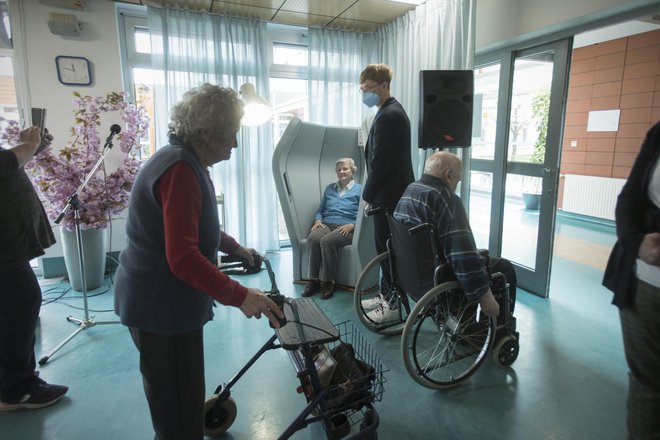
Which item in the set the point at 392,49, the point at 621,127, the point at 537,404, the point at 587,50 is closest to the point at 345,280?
the point at 537,404

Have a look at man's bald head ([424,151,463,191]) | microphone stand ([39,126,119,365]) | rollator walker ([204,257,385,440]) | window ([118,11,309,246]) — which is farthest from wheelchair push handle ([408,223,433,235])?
window ([118,11,309,246])

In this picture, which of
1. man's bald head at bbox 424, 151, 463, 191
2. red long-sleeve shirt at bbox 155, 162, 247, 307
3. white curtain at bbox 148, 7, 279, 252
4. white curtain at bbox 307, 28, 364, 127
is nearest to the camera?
red long-sleeve shirt at bbox 155, 162, 247, 307

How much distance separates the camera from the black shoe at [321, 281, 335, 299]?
2.96 meters

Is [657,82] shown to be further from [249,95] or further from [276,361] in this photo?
[276,361]

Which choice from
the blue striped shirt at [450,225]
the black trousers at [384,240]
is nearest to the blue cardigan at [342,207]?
the black trousers at [384,240]

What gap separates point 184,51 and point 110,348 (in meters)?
2.53

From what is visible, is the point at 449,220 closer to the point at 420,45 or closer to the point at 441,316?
the point at 441,316

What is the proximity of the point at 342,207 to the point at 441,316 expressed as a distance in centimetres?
150

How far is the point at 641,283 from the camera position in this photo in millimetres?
1072

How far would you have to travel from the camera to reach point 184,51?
3484 mm

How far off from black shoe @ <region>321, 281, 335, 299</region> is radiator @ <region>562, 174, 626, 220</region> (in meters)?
4.27

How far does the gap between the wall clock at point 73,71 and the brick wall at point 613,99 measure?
5.96 m

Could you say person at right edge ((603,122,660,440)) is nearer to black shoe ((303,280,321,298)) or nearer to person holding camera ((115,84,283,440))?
person holding camera ((115,84,283,440))

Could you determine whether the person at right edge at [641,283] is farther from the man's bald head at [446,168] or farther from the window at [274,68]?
the window at [274,68]
